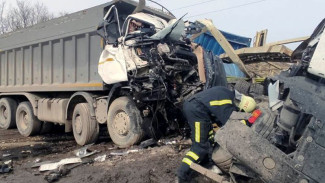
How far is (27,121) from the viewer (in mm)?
8898

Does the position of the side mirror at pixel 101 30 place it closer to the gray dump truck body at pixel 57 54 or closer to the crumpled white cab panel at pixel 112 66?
the gray dump truck body at pixel 57 54

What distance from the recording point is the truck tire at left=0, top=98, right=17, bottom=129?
31.6ft

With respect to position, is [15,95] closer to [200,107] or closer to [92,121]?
[92,121]

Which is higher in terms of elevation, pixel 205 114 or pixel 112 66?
pixel 112 66

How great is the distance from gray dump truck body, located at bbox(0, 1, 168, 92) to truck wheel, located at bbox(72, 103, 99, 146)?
410mm

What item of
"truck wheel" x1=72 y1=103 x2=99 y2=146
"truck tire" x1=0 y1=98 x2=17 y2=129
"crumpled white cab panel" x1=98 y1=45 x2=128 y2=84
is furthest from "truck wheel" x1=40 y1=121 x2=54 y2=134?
"crumpled white cab panel" x1=98 y1=45 x2=128 y2=84

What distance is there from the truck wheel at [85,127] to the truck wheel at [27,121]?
2307 mm

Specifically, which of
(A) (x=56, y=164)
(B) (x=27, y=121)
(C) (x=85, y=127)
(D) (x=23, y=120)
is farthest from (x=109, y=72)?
(D) (x=23, y=120)

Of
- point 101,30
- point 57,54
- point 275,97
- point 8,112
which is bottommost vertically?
point 8,112

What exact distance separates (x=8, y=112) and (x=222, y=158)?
314 inches

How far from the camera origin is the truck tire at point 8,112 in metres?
9.64

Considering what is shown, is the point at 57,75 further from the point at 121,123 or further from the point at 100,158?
the point at 100,158

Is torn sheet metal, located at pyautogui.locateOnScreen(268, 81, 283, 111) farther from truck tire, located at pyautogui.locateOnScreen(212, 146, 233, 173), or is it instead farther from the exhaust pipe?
the exhaust pipe

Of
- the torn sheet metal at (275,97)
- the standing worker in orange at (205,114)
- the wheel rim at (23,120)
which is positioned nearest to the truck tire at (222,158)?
the standing worker in orange at (205,114)
